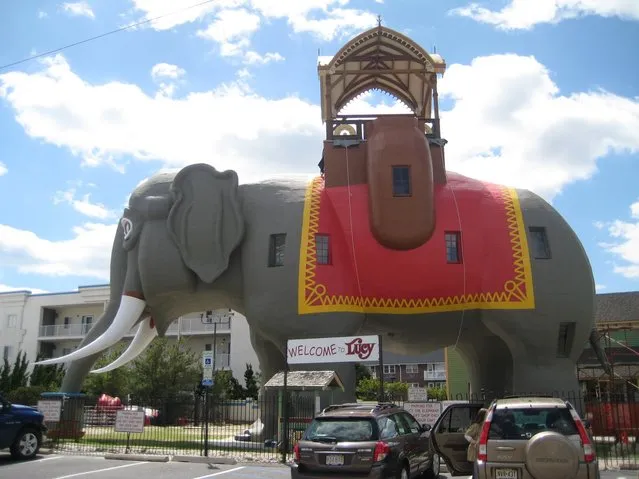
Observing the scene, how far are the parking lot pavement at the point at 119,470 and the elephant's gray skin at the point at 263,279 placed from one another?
2.64m

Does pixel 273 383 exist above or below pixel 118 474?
above

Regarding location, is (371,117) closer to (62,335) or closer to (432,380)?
(62,335)

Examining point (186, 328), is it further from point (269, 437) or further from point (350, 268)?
point (350, 268)

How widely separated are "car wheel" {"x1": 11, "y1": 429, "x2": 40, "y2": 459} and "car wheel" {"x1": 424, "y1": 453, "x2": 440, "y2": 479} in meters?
8.16

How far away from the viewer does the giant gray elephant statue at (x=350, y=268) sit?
48.1 feet

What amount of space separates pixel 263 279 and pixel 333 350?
91.2 inches

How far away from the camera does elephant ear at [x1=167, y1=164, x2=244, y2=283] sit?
15391mm

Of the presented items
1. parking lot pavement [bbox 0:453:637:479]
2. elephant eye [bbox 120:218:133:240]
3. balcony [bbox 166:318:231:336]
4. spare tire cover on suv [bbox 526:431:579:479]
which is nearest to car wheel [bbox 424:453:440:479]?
parking lot pavement [bbox 0:453:637:479]

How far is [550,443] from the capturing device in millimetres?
7348

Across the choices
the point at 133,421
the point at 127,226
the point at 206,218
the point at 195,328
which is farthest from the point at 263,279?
the point at 195,328

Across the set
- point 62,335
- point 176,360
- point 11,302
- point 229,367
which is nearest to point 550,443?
point 176,360

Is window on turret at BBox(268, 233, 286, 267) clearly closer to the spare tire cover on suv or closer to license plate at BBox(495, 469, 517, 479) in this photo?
license plate at BBox(495, 469, 517, 479)

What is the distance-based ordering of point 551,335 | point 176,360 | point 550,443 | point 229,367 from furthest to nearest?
1. point 229,367
2. point 176,360
3. point 551,335
4. point 550,443

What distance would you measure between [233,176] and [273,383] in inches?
193
